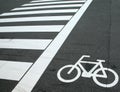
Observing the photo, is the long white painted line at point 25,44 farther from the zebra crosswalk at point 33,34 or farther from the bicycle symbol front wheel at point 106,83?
the bicycle symbol front wheel at point 106,83

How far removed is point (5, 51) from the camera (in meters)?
7.20

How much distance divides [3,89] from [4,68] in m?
1.17

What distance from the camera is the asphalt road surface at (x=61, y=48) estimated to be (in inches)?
197

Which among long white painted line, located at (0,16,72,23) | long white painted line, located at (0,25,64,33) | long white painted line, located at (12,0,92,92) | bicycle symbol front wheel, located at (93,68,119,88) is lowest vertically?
bicycle symbol front wheel, located at (93,68,119,88)

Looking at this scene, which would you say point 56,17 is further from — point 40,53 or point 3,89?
point 3,89

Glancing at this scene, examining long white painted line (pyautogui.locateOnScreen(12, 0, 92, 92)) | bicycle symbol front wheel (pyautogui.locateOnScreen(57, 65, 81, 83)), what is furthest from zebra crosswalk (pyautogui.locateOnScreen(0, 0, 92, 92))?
bicycle symbol front wheel (pyautogui.locateOnScreen(57, 65, 81, 83))

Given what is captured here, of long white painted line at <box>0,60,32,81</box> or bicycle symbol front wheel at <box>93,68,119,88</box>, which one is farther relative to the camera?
long white painted line at <box>0,60,32,81</box>

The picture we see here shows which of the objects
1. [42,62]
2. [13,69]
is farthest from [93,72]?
[13,69]

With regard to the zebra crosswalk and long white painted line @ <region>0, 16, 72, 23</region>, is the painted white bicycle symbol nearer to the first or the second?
the zebra crosswalk

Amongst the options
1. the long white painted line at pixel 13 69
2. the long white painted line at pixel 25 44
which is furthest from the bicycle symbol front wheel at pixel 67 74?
the long white painted line at pixel 25 44

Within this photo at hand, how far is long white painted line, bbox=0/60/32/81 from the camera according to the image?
5529 millimetres

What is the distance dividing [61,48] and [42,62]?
111 centimetres

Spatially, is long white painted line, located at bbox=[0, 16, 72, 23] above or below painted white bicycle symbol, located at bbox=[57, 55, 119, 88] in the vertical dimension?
above

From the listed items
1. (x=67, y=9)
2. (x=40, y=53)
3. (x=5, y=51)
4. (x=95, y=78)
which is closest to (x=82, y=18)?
(x=67, y=9)
